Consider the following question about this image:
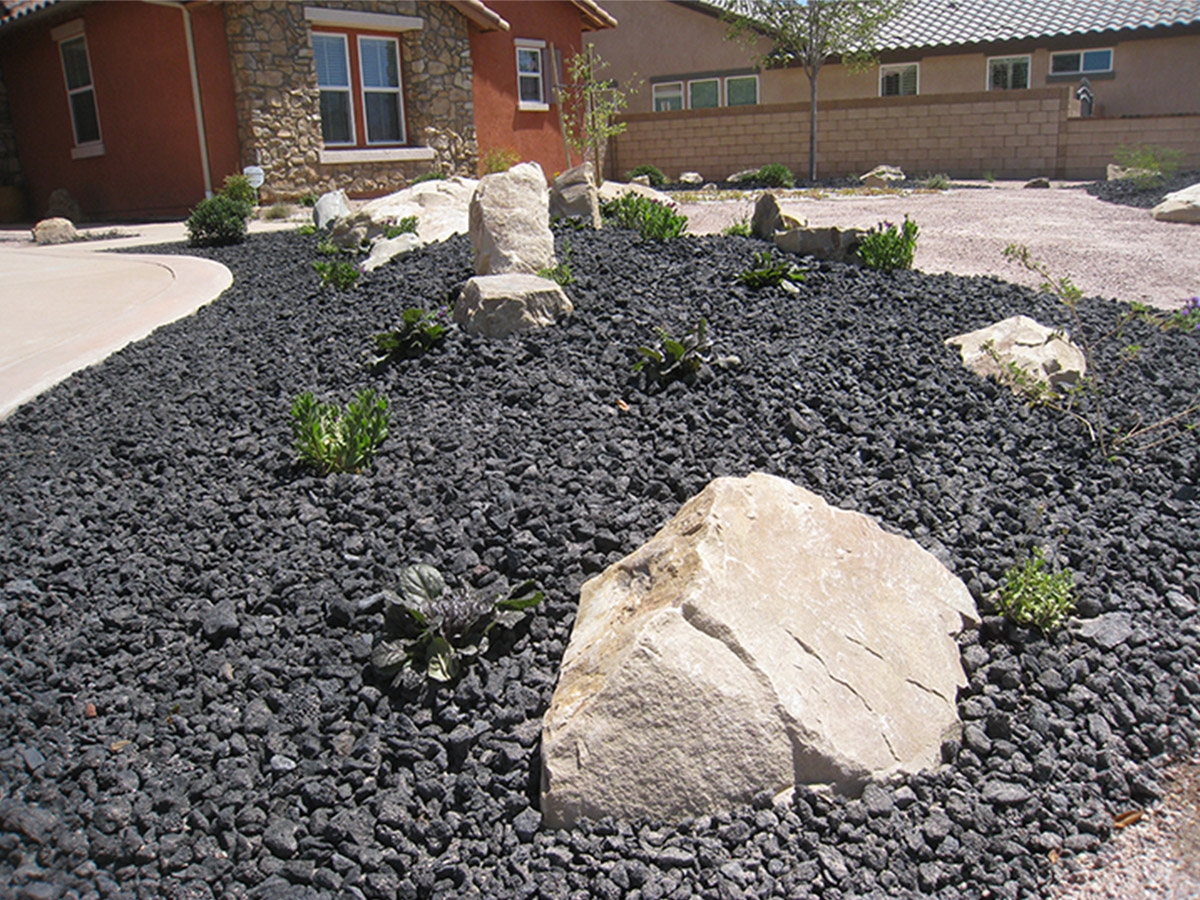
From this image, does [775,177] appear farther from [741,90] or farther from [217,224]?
[217,224]

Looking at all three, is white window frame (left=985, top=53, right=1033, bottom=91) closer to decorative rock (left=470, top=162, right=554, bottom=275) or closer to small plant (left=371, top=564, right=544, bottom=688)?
decorative rock (left=470, top=162, right=554, bottom=275)

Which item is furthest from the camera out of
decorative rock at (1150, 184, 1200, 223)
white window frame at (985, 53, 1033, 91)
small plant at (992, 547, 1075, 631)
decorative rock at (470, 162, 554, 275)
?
white window frame at (985, 53, 1033, 91)

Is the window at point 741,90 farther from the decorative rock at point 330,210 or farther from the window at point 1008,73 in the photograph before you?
the decorative rock at point 330,210

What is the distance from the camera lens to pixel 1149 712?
2.76 metres

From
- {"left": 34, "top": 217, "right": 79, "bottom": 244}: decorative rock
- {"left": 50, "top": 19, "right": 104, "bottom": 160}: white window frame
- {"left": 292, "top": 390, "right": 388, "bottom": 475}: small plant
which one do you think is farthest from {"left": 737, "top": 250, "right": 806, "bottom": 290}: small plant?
{"left": 50, "top": 19, "right": 104, "bottom": 160}: white window frame

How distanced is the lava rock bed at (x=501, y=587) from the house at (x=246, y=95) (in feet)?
32.0

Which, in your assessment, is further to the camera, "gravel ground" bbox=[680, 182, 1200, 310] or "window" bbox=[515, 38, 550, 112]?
"window" bbox=[515, 38, 550, 112]

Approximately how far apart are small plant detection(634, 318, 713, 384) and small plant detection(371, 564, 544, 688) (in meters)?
1.58

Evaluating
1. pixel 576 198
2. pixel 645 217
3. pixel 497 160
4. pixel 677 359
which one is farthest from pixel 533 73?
pixel 677 359

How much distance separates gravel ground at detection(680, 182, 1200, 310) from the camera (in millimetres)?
7707

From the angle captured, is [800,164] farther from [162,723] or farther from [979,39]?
[162,723]

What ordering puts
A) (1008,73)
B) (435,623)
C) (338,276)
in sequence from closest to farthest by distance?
(435,623)
(338,276)
(1008,73)

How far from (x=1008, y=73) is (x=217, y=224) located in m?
20.5

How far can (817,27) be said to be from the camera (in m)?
19.5
